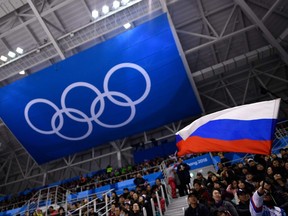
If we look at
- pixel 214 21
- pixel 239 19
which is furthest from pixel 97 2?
pixel 239 19

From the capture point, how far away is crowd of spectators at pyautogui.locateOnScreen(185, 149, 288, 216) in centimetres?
429

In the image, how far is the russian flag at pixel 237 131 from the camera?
3510 mm

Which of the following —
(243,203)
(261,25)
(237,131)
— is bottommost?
(243,203)

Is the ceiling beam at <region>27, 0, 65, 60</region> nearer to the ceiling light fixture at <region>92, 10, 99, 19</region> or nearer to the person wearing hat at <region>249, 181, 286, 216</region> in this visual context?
the ceiling light fixture at <region>92, 10, 99, 19</region>

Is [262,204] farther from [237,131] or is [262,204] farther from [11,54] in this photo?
[11,54]

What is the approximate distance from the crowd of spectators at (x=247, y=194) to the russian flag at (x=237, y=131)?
0.55 m

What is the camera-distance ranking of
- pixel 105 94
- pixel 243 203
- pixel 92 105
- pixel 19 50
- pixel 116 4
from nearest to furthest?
pixel 243 203, pixel 116 4, pixel 19 50, pixel 105 94, pixel 92 105

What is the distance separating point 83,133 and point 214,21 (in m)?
11.6

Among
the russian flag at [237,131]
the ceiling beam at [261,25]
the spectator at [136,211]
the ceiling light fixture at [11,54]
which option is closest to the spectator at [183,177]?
the spectator at [136,211]

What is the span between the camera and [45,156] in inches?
784

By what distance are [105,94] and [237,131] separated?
12.7 metres

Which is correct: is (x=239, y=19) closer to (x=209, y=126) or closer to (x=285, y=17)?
(x=285, y=17)

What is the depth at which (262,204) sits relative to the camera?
3.92 meters

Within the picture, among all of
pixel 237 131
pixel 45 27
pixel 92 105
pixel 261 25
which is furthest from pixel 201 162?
pixel 45 27
